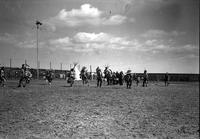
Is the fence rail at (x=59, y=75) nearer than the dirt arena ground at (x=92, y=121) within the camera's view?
No

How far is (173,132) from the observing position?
345 inches

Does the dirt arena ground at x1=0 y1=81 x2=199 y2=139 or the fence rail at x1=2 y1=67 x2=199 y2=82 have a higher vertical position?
the fence rail at x1=2 y1=67 x2=199 y2=82

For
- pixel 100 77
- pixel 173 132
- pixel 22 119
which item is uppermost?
pixel 100 77

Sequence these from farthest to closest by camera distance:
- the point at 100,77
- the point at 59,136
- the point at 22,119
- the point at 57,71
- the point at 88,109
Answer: the point at 57,71, the point at 100,77, the point at 88,109, the point at 22,119, the point at 59,136

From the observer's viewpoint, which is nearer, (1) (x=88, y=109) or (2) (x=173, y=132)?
(2) (x=173, y=132)

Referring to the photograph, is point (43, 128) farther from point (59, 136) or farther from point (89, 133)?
point (89, 133)

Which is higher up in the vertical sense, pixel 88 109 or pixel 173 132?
pixel 88 109

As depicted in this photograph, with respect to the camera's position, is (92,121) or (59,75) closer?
(92,121)

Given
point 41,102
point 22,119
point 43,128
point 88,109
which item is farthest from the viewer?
point 41,102

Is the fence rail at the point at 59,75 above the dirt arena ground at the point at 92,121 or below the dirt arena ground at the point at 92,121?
above

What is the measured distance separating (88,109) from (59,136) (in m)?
3.42

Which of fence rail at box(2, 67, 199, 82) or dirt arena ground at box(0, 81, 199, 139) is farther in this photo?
fence rail at box(2, 67, 199, 82)

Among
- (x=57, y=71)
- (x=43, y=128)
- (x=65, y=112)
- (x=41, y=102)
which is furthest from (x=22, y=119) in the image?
(x=57, y=71)

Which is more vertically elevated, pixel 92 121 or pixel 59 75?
pixel 59 75
